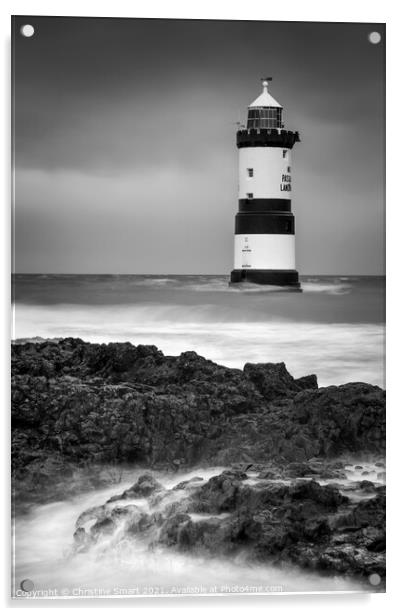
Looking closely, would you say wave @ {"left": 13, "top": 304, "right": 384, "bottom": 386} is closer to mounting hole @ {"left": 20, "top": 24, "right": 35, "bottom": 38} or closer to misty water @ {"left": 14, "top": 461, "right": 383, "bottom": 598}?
misty water @ {"left": 14, "top": 461, "right": 383, "bottom": 598}

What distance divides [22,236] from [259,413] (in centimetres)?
173

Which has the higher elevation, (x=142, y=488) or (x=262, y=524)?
(x=142, y=488)

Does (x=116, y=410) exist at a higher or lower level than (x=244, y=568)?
higher

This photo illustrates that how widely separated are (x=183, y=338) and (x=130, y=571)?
138cm

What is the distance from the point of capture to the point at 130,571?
600 cm

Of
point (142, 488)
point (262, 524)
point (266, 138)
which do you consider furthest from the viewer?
point (266, 138)

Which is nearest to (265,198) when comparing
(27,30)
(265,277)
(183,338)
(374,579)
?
(265,277)

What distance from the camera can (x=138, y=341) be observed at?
6.44 metres

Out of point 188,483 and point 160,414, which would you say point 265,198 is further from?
point 188,483

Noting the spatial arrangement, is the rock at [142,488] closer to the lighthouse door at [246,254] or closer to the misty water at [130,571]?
the misty water at [130,571]

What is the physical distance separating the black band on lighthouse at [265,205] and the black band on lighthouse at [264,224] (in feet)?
0.10

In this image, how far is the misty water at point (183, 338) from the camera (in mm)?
5961

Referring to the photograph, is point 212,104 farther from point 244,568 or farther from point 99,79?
point 244,568
